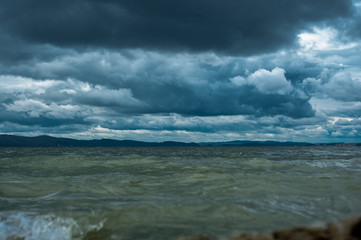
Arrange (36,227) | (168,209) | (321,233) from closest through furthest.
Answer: (321,233) → (36,227) → (168,209)

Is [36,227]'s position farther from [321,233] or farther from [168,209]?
[321,233]

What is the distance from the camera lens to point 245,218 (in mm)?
7410

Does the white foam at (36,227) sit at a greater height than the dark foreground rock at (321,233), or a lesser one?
lesser

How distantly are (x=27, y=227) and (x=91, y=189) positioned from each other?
5.63 metres

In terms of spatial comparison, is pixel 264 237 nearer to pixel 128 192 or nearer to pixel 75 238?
pixel 75 238

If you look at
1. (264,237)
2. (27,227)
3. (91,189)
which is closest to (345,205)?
(264,237)

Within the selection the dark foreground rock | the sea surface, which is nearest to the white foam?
the sea surface

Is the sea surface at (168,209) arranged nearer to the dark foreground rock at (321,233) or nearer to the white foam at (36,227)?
the white foam at (36,227)

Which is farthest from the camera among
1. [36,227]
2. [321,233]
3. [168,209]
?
[168,209]

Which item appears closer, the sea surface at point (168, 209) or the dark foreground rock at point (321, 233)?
the dark foreground rock at point (321, 233)

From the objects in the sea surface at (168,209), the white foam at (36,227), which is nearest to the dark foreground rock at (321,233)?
the sea surface at (168,209)

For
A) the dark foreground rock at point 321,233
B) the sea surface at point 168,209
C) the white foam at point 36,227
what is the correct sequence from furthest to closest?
the sea surface at point 168,209 < the white foam at point 36,227 < the dark foreground rock at point 321,233

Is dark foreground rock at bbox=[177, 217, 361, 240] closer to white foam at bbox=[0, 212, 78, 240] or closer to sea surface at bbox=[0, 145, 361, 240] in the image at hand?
sea surface at bbox=[0, 145, 361, 240]

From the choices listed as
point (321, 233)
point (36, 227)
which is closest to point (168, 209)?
point (36, 227)
